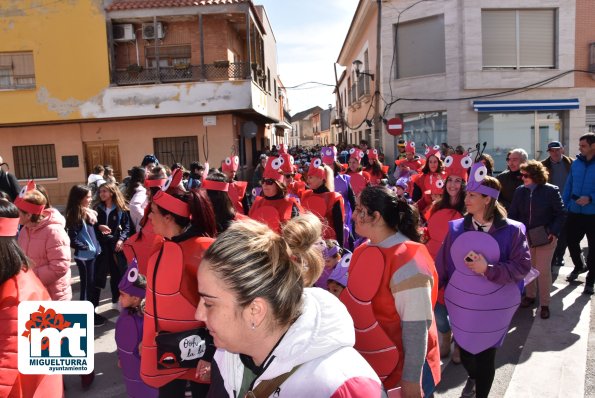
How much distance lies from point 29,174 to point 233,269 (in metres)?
19.4

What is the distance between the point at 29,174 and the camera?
17922mm

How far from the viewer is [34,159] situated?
17.9 meters

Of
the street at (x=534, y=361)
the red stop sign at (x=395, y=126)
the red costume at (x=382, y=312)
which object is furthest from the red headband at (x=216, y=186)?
the red stop sign at (x=395, y=126)

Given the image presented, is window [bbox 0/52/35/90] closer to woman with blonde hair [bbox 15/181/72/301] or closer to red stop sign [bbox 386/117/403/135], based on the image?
red stop sign [bbox 386/117/403/135]

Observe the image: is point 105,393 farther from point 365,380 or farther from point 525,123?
point 525,123

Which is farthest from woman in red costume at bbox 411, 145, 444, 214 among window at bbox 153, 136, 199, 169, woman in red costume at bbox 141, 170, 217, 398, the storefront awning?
window at bbox 153, 136, 199, 169

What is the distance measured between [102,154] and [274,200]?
14.3m

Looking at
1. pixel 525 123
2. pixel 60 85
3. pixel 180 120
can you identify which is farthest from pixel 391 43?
pixel 60 85

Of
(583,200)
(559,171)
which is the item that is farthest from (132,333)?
(559,171)

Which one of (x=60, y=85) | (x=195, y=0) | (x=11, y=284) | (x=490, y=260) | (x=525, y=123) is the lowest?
(x=490, y=260)

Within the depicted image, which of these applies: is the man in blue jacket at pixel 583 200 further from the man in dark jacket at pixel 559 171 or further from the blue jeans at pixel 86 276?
the blue jeans at pixel 86 276

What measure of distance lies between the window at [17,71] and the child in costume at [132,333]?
16581mm

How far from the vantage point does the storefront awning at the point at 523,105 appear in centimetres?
1678

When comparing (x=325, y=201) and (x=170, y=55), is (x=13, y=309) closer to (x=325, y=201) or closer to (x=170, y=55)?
(x=325, y=201)
